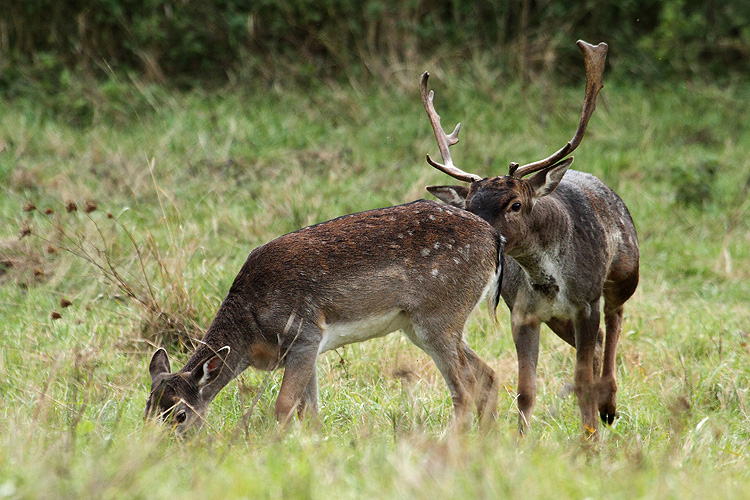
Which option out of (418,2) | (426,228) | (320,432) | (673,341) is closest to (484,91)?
(418,2)

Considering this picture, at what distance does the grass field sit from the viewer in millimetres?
3562

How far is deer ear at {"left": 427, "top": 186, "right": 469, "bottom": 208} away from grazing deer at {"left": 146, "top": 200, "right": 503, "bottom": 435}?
0.48 meters

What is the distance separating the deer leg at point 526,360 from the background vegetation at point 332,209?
0.10 meters

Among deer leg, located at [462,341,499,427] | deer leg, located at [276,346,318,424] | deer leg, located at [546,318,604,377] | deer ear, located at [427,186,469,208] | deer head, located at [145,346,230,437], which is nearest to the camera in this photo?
deer head, located at [145,346,230,437]

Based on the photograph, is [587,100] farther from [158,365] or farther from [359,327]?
[158,365]

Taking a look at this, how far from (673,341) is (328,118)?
267 inches

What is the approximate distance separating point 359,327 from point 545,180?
1.40 metres

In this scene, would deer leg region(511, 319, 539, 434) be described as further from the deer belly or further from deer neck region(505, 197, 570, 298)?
the deer belly

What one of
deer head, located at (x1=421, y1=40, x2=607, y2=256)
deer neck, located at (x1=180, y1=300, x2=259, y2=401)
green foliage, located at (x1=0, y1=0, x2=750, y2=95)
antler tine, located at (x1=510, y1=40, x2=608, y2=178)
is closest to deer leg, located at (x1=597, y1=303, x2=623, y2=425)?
deer head, located at (x1=421, y1=40, x2=607, y2=256)

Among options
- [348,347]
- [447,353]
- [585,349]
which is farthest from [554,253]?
[348,347]

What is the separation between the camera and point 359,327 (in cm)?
518

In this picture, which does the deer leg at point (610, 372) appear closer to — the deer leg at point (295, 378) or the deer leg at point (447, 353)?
the deer leg at point (447, 353)

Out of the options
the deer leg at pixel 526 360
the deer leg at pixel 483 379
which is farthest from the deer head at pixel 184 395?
the deer leg at pixel 526 360

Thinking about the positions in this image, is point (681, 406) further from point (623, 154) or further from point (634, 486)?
point (623, 154)
